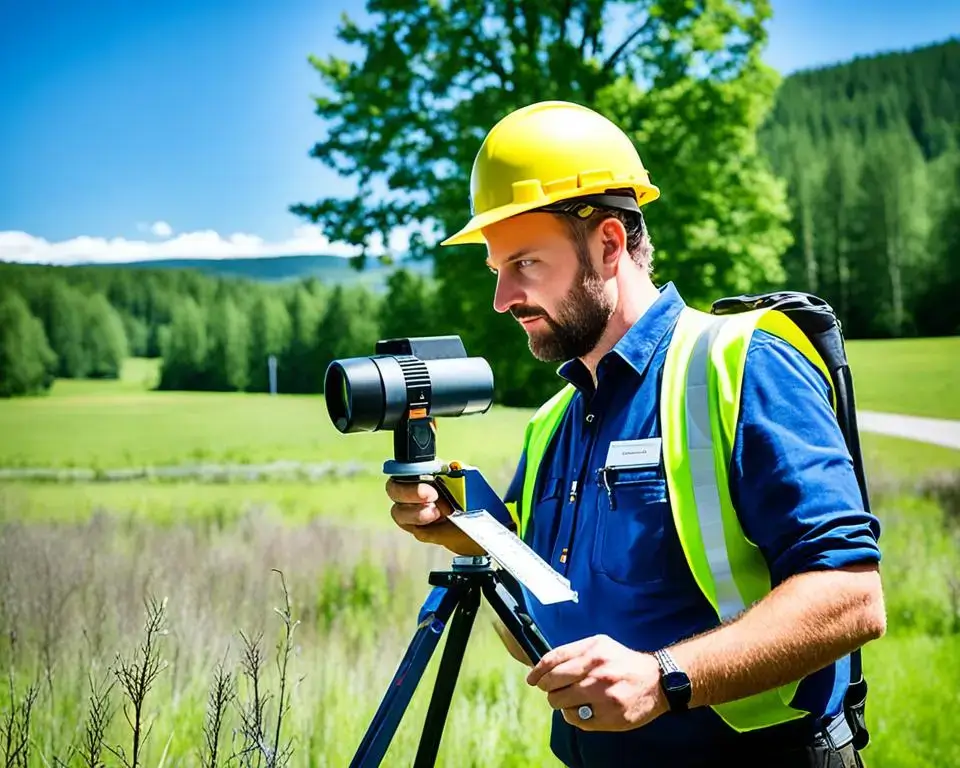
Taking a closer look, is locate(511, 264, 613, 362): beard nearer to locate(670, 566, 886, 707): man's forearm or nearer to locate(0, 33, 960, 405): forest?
locate(670, 566, 886, 707): man's forearm

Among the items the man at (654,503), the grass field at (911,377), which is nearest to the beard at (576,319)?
the man at (654,503)

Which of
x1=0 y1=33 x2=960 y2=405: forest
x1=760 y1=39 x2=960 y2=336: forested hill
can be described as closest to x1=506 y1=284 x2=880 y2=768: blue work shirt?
x1=0 y1=33 x2=960 y2=405: forest

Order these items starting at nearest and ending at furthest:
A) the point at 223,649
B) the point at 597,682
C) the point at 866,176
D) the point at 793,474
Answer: the point at 597,682, the point at 793,474, the point at 223,649, the point at 866,176

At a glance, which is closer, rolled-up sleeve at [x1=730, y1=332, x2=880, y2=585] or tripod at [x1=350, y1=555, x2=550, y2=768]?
rolled-up sleeve at [x1=730, y1=332, x2=880, y2=585]

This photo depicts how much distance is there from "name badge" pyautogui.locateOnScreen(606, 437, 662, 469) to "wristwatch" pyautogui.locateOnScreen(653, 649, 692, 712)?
41 cm

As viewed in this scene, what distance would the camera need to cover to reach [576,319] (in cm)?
200

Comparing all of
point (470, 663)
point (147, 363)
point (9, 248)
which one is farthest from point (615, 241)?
point (147, 363)

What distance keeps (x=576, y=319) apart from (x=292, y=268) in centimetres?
981

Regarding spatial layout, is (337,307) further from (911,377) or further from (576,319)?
(576,319)

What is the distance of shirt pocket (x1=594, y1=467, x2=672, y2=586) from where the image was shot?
5.75 ft

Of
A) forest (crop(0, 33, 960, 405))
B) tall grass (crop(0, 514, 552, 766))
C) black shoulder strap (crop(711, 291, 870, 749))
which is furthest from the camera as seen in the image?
forest (crop(0, 33, 960, 405))

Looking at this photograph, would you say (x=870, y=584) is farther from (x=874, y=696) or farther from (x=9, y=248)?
(x=9, y=248)

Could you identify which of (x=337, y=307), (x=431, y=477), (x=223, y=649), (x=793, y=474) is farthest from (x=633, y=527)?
(x=337, y=307)

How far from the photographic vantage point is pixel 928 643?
563 centimetres
